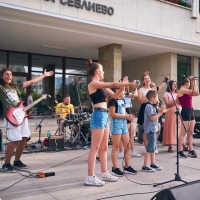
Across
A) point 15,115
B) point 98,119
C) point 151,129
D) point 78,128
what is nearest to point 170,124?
point 151,129

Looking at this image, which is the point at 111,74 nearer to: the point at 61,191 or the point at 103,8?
the point at 103,8

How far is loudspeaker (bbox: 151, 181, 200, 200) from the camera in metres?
2.29

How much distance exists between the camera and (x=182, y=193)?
236cm

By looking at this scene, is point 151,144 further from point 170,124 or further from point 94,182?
point 170,124

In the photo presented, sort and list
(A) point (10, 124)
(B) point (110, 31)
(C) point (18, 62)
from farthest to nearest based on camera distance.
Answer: (C) point (18, 62), (B) point (110, 31), (A) point (10, 124)

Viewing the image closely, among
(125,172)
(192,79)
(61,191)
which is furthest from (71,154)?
(192,79)

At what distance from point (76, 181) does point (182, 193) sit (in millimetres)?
2134

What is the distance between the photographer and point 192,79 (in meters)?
5.32

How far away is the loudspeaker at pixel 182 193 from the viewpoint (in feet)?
7.51

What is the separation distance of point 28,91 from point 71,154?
30.3ft

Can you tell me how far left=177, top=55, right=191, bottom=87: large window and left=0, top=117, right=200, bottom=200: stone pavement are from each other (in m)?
10.1

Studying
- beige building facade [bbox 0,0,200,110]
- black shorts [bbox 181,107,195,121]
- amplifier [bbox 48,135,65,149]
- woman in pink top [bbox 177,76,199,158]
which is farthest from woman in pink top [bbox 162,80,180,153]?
beige building facade [bbox 0,0,200,110]

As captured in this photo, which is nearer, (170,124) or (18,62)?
(170,124)

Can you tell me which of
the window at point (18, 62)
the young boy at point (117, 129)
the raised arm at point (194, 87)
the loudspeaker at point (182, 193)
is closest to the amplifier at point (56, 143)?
the young boy at point (117, 129)
